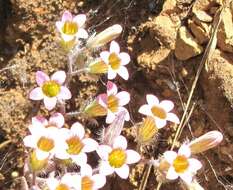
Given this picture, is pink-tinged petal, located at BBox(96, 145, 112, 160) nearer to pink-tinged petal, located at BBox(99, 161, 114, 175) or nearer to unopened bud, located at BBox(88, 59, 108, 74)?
pink-tinged petal, located at BBox(99, 161, 114, 175)

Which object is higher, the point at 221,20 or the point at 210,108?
the point at 221,20

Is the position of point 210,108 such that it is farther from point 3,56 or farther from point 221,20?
point 3,56

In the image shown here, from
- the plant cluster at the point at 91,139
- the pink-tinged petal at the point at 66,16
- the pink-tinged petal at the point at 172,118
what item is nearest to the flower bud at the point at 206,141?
the plant cluster at the point at 91,139

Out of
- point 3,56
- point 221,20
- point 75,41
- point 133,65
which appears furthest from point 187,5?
point 3,56

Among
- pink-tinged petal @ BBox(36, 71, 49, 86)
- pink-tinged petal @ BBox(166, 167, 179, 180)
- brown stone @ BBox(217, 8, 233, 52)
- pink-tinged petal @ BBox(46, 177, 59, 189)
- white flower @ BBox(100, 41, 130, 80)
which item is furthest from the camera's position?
brown stone @ BBox(217, 8, 233, 52)

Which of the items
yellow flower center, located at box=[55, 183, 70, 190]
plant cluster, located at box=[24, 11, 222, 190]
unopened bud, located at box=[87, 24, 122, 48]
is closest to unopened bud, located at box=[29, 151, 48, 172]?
plant cluster, located at box=[24, 11, 222, 190]
